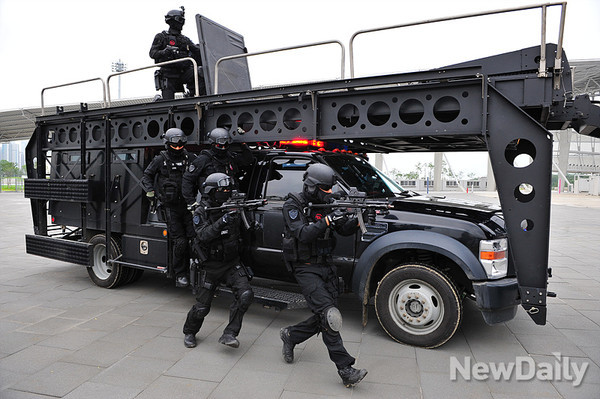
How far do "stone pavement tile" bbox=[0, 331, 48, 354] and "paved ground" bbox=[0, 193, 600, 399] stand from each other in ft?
0.03

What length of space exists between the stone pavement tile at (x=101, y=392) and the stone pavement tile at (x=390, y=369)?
173 centimetres

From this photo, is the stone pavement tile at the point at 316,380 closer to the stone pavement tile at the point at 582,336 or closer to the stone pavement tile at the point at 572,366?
the stone pavement tile at the point at 572,366

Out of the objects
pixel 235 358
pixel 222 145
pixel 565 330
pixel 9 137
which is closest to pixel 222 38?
pixel 222 145

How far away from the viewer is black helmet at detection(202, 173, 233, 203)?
4113mm

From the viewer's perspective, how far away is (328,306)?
340 centimetres

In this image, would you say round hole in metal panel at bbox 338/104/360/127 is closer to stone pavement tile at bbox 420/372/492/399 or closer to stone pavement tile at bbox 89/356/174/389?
stone pavement tile at bbox 420/372/492/399

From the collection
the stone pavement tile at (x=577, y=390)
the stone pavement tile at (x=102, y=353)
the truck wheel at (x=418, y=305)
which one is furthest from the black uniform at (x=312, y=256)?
the stone pavement tile at (x=577, y=390)

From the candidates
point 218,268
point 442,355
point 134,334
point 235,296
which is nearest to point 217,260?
point 218,268

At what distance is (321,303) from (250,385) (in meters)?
0.89

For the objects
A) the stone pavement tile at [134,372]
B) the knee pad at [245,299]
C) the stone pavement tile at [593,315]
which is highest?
the knee pad at [245,299]

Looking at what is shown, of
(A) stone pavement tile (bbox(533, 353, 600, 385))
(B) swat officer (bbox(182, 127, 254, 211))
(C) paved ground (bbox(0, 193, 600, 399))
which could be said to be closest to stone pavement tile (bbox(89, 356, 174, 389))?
(C) paved ground (bbox(0, 193, 600, 399))

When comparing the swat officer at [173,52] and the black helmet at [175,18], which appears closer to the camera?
the swat officer at [173,52]

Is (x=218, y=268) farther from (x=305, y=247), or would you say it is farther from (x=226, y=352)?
(x=305, y=247)

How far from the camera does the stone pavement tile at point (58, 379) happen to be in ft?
10.7
